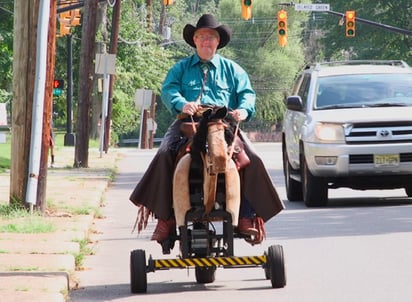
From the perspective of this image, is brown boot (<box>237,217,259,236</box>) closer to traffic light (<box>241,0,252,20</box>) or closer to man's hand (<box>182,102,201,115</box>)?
man's hand (<box>182,102,201,115</box>)

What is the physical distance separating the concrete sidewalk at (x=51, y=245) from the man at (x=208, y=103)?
927mm

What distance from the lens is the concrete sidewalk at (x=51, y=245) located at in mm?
10203

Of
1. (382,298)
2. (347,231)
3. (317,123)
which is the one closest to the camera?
(382,298)

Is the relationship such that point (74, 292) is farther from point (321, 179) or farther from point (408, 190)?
point (408, 190)

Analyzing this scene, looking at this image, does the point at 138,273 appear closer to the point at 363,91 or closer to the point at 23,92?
the point at 23,92

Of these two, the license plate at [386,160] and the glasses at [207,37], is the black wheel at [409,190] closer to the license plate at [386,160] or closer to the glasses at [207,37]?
the license plate at [386,160]

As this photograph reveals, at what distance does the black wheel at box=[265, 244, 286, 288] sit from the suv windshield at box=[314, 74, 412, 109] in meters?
8.92

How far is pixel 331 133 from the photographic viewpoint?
744 inches

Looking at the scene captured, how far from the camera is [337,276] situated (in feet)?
37.8

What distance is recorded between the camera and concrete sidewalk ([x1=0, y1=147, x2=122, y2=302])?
1020cm

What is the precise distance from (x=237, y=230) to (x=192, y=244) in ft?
1.54

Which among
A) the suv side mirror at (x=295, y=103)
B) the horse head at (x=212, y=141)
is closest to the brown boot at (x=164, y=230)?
the horse head at (x=212, y=141)

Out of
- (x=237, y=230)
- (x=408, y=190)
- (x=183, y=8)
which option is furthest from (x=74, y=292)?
(x=183, y=8)

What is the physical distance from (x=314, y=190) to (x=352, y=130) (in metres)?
1.05
